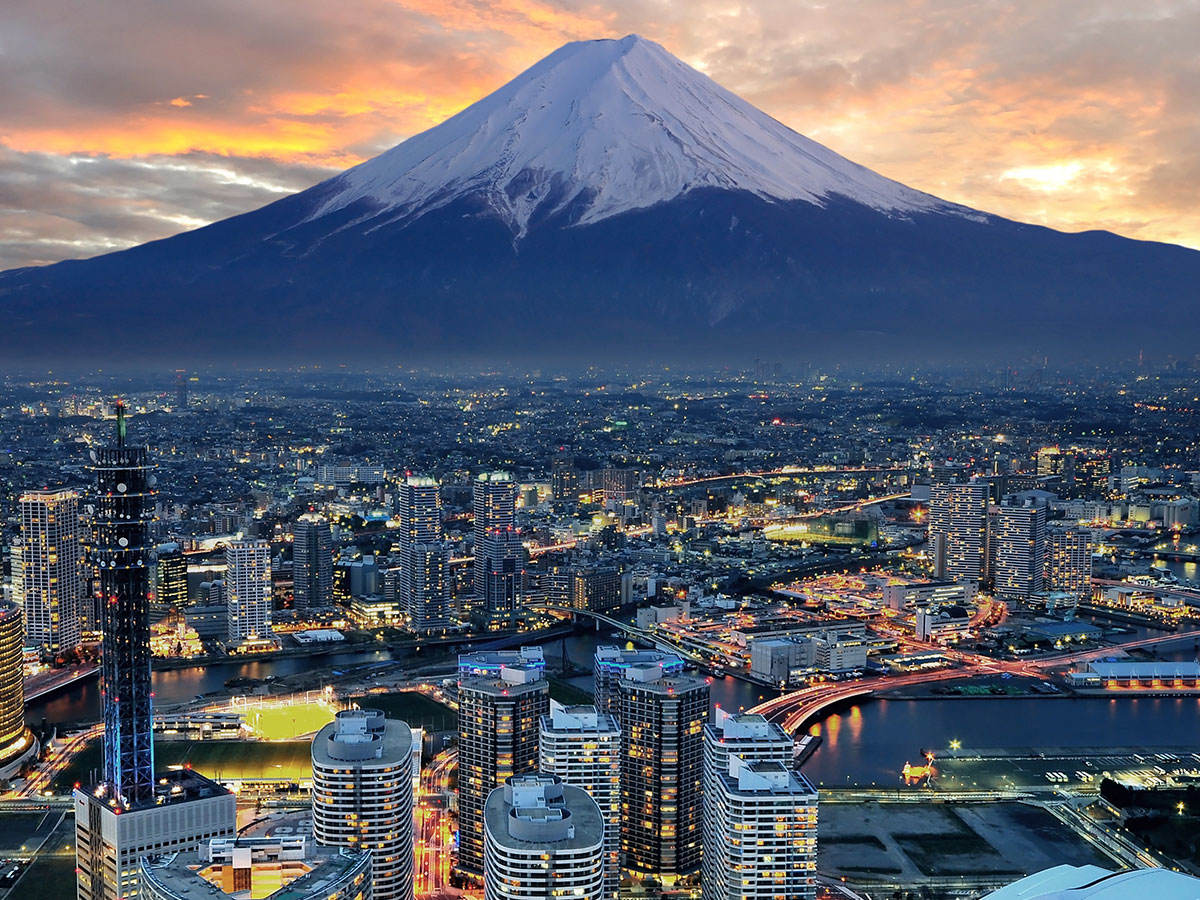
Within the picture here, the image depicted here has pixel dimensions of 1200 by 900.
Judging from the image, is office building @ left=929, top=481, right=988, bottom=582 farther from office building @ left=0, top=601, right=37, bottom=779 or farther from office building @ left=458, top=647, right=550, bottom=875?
office building @ left=0, top=601, right=37, bottom=779

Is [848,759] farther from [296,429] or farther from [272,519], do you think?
[296,429]

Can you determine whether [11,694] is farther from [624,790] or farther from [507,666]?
[624,790]

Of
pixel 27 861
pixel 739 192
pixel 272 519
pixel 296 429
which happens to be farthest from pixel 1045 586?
pixel 739 192

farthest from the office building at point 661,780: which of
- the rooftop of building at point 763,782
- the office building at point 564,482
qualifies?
the office building at point 564,482

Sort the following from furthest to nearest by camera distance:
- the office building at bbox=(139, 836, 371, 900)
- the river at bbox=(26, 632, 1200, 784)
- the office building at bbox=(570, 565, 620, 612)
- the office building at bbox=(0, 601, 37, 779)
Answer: the office building at bbox=(570, 565, 620, 612)
the river at bbox=(26, 632, 1200, 784)
the office building at bbox=(0, 601, 37, 779)
the office building at bbox=(139, 836, 371, 900)

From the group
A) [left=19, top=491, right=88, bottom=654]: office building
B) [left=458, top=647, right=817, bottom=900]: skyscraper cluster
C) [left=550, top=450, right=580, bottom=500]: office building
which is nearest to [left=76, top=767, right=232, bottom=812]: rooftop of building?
[left=458, top=647, right=817, bottom=900]: skyscraper cluster

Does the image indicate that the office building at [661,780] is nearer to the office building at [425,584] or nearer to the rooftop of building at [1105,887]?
the rooftop of building at [1105,887]
